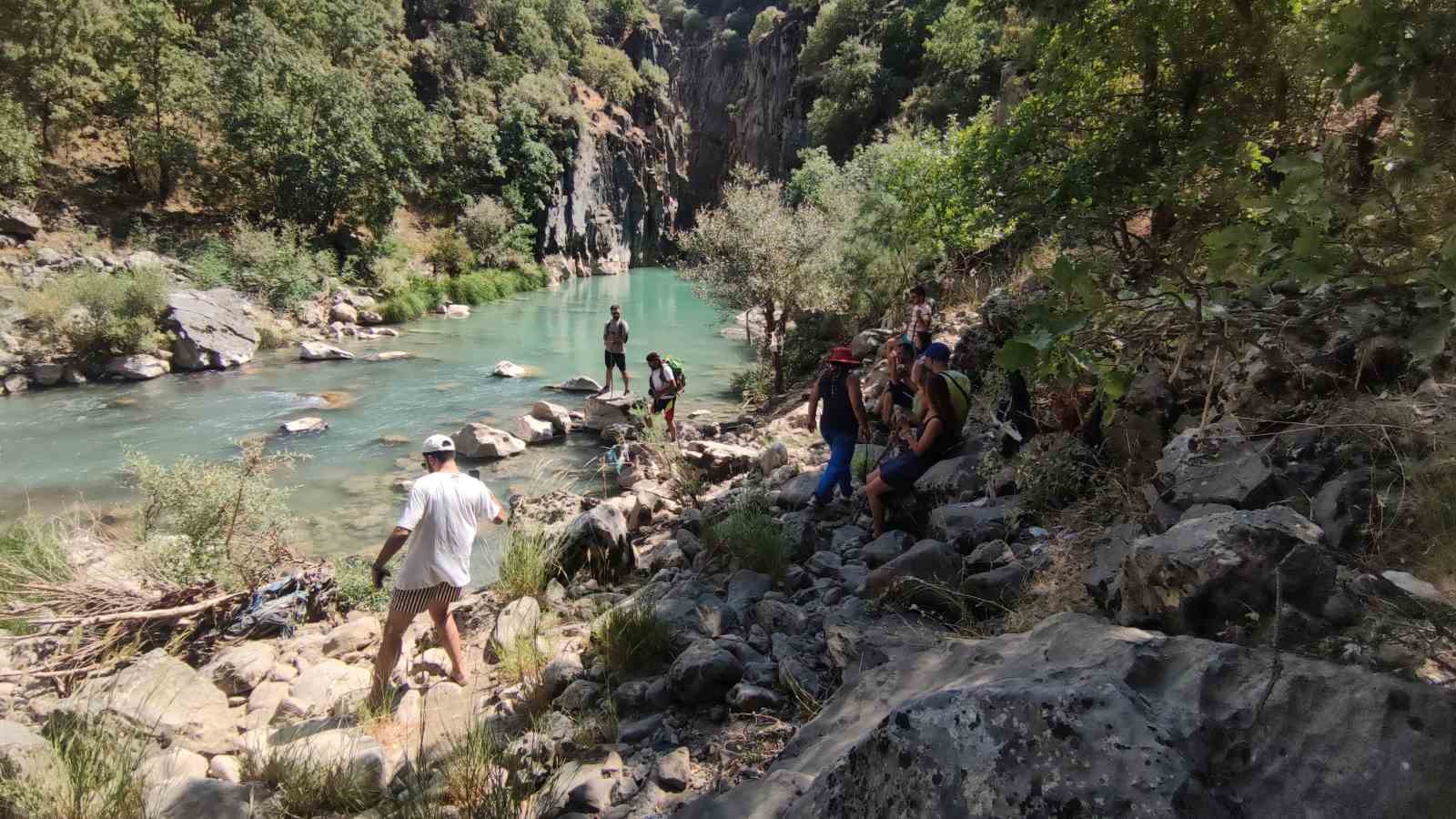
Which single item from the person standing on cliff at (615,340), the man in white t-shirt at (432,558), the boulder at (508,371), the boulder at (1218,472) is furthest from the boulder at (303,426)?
the boulder at (1218,472)

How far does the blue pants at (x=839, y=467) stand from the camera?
258 inches

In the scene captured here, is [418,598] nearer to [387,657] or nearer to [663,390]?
[387,657]

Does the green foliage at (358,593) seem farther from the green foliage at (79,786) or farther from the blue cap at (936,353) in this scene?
the blue cap at (936,353)

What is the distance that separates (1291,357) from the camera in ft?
11.7

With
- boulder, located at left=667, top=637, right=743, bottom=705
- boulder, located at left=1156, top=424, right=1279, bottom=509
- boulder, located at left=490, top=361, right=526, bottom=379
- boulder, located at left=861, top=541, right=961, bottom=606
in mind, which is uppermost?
boulder, located at left=1156, top=424, right=1279, bottom=509

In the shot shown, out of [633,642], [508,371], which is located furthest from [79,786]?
[508,371]

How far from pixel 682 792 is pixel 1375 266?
2.80 meters

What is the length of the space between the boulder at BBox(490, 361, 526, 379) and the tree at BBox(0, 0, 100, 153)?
18.1 m

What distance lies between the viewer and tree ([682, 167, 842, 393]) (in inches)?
575

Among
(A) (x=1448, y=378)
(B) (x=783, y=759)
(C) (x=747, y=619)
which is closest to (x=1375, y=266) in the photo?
(B) (x=783, y=759)

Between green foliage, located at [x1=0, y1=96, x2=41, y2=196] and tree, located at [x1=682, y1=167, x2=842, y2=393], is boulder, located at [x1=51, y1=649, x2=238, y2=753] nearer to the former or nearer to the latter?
tree, located at [x1=682, y1=167, x2=842, y2=393]

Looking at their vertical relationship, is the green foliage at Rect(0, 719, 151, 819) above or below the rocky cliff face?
below

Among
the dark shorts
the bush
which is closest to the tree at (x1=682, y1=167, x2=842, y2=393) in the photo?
the dark shorts

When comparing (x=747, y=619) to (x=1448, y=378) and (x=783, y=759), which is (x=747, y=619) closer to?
(x=783, y=759)
